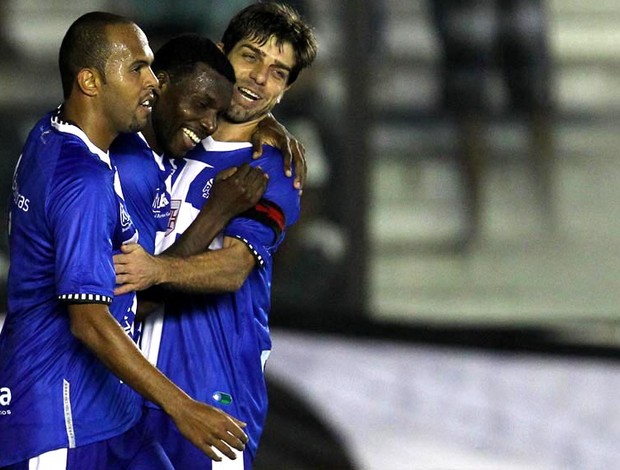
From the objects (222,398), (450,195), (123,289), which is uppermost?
(123,289)

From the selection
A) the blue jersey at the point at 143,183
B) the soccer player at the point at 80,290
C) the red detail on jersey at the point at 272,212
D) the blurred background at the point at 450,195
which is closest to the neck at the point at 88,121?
→ the soccer player at the point at 80,290

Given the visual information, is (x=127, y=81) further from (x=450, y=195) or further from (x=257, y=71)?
(x=450, y=195)

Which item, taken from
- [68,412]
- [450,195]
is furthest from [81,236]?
[450,195]

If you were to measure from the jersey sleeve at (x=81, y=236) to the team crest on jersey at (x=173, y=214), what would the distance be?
1.11 feet

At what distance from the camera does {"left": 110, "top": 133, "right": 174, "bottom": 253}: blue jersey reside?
7.82 feet

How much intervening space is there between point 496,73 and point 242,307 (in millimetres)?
3465

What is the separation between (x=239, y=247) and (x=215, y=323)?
0.18m

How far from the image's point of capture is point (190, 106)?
7.75 feet

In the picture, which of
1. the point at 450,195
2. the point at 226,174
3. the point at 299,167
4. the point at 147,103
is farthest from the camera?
the point at 450,195

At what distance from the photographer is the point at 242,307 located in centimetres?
256

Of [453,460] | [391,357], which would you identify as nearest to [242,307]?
[453,460]

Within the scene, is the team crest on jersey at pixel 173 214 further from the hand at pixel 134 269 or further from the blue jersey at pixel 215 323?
the hand at pixel 134 269

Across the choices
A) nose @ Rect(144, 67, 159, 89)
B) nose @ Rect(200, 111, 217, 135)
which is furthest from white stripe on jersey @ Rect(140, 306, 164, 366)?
nose @ Rect(144, 67, 159, 89)

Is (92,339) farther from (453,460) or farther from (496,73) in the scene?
(496,73)
